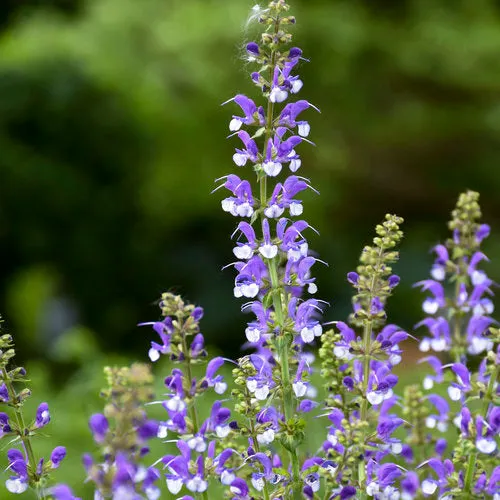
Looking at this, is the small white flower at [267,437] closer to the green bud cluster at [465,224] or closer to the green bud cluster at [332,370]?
the green bud cluster at [332,370]

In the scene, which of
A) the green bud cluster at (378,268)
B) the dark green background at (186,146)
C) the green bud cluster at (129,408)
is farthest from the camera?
the dark green background at (186,146)

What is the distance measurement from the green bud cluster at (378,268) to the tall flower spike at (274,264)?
3.5 inches

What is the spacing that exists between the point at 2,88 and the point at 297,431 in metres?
3.90

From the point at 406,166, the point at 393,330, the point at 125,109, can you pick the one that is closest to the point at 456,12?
the point at 406,166

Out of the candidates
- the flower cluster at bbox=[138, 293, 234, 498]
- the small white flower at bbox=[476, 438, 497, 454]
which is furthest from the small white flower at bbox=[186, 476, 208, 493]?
the small white flower at bbox=[476, 438, 497, 454]

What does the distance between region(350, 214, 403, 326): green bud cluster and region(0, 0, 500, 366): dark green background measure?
9.46 feet

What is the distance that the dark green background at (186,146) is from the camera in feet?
16.5

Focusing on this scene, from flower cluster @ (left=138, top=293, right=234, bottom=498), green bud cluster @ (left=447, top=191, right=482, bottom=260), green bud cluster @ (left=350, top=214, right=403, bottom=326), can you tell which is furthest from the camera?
green bud cluster @ (left=447, top=191, right=482, bottom=260)

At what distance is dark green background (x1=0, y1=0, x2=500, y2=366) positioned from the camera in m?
5.04

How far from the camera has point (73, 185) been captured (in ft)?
16.6

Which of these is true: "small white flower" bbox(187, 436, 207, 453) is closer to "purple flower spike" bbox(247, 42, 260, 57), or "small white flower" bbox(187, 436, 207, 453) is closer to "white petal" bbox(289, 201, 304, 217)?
"white petal" bbox(289, 201, 304, 217)

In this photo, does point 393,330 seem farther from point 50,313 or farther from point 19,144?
point 50,313

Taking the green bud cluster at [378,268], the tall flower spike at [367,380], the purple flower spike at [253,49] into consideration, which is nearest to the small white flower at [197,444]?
the tall flower spike at [367,380]

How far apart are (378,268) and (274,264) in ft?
0.57
